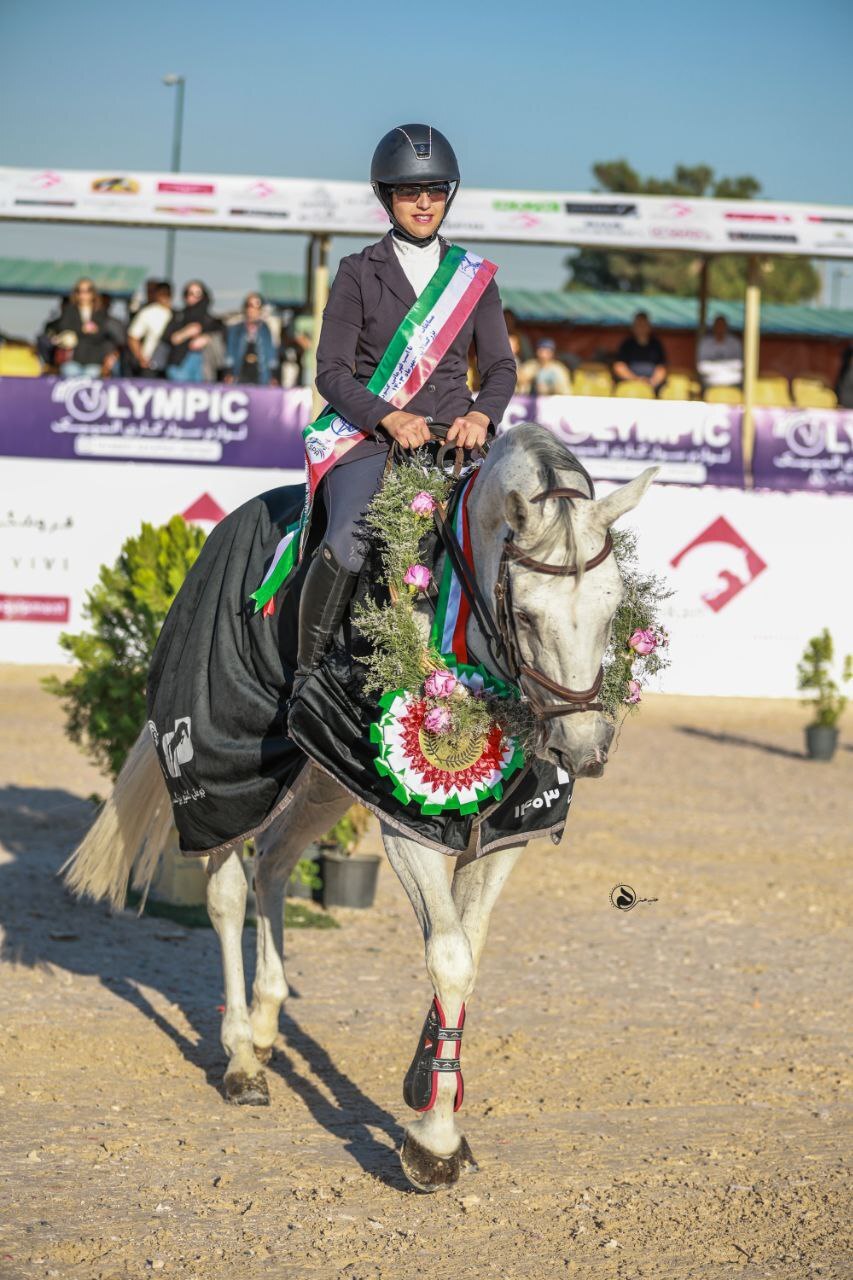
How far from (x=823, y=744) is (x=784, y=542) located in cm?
313

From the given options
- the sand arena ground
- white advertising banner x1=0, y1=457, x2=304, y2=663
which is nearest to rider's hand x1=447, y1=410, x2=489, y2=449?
the sand arena ground

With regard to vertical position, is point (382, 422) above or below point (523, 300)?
below

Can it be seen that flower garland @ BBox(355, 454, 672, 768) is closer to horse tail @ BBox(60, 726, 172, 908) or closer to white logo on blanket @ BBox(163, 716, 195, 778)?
white logo on blanket @ BBox(163, 716, 195, 778)

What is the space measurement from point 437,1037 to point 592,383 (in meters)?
14.8

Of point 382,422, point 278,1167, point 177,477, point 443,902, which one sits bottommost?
point 278,1167

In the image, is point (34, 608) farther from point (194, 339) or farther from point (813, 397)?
point (813, 397)

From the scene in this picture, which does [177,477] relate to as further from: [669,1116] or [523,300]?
[523,300]

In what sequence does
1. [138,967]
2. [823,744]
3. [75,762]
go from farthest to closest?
[823,744], [75,762], [138,967]

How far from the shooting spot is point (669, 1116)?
18.7 ft

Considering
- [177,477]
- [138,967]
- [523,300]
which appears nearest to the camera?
[138,967]

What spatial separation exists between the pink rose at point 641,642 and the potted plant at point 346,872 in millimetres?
4265

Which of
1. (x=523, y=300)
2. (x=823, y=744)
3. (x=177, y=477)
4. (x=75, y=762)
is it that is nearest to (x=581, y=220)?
(x=177, y=477)

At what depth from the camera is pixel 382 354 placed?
535 centimetres

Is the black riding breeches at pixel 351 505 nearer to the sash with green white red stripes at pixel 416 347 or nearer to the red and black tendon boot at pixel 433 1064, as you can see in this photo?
the sash with green white red stripes at pixel 416 347
